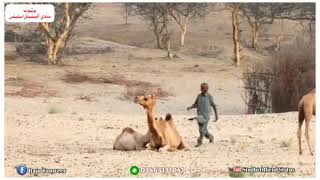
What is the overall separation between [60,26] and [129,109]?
971 centimetres

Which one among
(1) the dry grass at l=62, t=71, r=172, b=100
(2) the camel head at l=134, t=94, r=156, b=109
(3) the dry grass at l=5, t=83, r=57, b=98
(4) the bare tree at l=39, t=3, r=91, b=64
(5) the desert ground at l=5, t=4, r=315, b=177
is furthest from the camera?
(4) the bare tree at l=39, t=3, r=91, b=64

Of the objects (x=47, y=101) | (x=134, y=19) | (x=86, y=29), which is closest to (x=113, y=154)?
(x=47, y=101)

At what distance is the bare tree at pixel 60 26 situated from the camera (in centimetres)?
2864

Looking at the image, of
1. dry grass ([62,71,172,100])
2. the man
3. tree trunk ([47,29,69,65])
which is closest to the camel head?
the man

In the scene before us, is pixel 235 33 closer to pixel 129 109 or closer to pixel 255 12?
pixel 255 12

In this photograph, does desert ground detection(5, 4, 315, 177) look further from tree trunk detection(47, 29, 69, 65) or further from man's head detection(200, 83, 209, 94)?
man's head detection(200, 83, 209, 94)

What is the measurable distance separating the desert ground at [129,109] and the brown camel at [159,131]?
0.56 feet

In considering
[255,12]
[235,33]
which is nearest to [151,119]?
[255,12]

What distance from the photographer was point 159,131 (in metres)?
10.9

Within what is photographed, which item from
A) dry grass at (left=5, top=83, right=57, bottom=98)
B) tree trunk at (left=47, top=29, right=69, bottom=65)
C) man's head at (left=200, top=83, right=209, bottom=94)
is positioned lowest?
dry grass at (left=5, top=83, right=57, bottom=98)

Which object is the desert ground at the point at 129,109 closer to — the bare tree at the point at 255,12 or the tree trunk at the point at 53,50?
the tree trunk at the point at 53,50

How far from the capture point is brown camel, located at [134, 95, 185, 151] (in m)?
10.7

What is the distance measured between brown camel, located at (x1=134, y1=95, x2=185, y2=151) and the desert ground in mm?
171

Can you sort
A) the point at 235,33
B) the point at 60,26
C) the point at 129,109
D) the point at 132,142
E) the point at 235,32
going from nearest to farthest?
the point at 132,142, the point at 129,109, the point at 60,26, the point at 235,32, the point at 235,33
